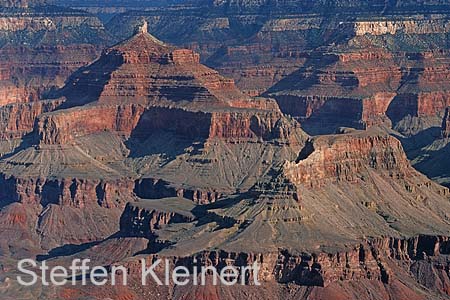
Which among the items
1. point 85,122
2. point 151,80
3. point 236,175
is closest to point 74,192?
point 85,122

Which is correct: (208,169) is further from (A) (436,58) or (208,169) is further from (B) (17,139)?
(A) (436,58)

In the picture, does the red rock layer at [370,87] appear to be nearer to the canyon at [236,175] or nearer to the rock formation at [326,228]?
the canyon at [236,175]

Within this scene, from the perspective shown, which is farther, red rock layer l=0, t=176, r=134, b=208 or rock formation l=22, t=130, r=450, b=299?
red rock layer l=0, t=176, r=134, b=208

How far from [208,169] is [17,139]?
29.1 m

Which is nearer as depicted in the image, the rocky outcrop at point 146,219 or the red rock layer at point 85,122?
the rocky outcrop at point 146,219

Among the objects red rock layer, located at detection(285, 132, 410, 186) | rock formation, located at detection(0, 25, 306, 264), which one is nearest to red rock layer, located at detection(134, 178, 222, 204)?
rock formation, located at detection(0, 25, 306, 264)

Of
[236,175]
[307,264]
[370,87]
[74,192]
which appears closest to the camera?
[307,264]

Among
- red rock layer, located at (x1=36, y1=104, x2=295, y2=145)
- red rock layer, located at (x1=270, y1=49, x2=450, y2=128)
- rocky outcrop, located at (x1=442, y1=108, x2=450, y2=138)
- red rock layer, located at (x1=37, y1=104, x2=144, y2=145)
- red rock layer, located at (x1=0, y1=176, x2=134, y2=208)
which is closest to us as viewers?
red rock layer, located at (x1=0, y1=176, x2=134, y2=208)

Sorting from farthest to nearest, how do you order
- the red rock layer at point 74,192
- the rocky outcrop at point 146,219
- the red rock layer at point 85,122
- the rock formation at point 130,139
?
the red rock layer at point 85,122
the red rock layer at point 74,192
the rock formation at point 130,139
the rocky outcrop at point 146,219

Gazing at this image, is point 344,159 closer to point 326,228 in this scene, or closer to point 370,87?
point 326,228

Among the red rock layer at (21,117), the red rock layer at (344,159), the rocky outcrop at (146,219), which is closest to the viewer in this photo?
the red rock layer at (344,159)

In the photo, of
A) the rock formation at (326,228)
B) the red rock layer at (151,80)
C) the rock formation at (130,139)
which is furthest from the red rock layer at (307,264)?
the red rock layer at (151,80)

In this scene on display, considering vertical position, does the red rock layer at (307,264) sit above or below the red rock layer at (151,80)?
below

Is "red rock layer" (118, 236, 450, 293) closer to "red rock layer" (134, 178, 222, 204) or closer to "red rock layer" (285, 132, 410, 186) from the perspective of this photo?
"red rock layer" (285, 132, 410, 186)
